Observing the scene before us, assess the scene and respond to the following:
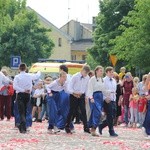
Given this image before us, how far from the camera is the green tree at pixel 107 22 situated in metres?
65.6

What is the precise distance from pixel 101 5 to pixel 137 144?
171ft

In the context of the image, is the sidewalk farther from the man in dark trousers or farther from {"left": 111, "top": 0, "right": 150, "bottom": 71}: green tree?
{"left": 111, "top": 0, "right": 150, "bottom": 71}: green tree

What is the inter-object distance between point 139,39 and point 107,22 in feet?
81.0

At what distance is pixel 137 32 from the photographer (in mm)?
42562

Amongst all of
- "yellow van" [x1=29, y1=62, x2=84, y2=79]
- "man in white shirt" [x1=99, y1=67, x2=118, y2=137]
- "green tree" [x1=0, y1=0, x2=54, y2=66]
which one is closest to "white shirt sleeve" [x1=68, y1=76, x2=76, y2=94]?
"man in white shirt" [x1=99, y1=67, x2=118, y2=137]

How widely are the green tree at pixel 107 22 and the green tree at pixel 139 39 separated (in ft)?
70.3

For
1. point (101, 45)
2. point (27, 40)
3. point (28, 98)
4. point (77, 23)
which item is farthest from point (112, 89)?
point (77, 23)

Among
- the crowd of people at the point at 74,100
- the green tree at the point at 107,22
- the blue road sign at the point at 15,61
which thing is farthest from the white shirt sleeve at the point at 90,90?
the green tree at the point at 107,22

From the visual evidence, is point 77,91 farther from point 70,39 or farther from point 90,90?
point 70,39

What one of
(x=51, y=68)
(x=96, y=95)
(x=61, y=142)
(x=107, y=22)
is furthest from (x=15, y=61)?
(x=107, y=22)

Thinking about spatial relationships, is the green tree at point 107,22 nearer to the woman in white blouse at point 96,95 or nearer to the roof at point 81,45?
the woman in white blouse at point 96,95

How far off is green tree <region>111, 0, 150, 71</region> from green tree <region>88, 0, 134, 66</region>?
21442mm

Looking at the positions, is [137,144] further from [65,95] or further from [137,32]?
[137,32]

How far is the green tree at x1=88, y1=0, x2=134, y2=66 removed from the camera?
6562 cm
